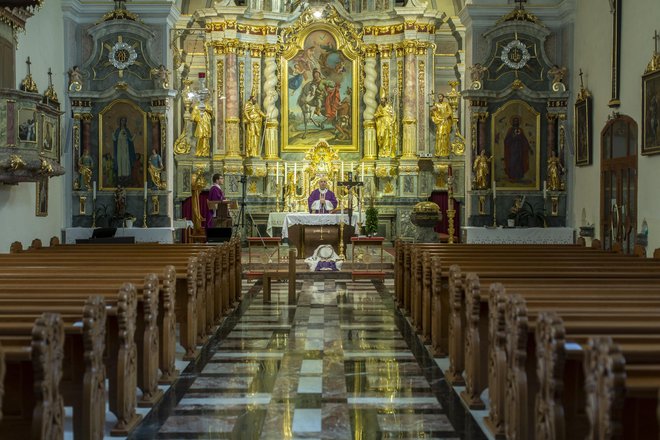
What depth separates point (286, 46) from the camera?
74.5 feet

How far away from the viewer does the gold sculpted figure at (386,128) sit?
22.1 meters

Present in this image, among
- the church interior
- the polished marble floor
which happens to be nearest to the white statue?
the church interior

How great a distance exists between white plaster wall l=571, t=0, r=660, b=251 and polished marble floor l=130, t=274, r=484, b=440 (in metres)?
4.35

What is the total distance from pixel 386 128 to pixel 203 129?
4.78 meters

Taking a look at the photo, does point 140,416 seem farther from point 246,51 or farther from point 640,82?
point 246,51

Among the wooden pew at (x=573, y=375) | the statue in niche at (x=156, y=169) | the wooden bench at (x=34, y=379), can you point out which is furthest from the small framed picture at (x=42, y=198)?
the wooden pew at (x=573, y=375)

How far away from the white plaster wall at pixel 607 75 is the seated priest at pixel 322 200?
17.9 ft

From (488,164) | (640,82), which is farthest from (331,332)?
(488,164)

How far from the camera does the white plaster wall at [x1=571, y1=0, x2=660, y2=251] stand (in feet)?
40.7

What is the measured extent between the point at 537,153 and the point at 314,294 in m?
6.45

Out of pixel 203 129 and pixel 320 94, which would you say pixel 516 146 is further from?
pixel 203 129

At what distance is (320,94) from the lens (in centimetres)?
2278

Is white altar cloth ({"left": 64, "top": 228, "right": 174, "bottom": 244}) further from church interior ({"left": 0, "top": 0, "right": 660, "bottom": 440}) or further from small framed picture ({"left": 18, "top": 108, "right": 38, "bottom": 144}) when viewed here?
small framed picture ({"left": 18, "top": 108, "right": 38, "bottom": 144})

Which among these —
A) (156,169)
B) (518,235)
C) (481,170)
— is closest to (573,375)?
(518,235)
